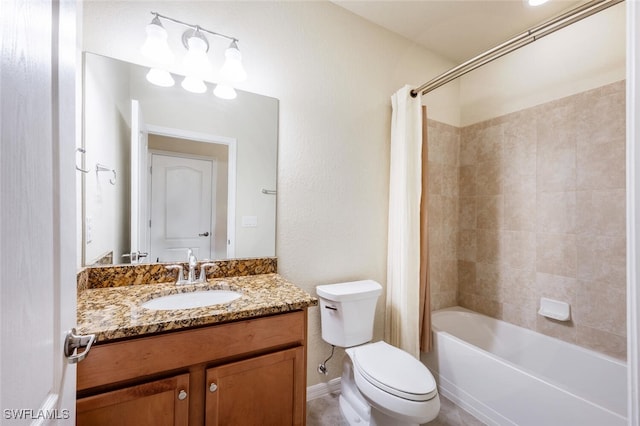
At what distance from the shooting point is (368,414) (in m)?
1.44

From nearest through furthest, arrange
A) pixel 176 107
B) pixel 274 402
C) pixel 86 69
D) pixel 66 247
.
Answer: pixel 66 247 < pixel 274 402 < pixel 86 69 < pixel 176 107

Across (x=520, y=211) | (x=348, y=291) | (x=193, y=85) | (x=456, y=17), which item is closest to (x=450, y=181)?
(x=520, y=211)

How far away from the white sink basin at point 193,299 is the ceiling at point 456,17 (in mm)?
2005

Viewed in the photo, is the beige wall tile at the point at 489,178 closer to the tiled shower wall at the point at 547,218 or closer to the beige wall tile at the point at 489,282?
the tiled shower wall at the point at 547,218

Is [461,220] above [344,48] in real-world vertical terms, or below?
below

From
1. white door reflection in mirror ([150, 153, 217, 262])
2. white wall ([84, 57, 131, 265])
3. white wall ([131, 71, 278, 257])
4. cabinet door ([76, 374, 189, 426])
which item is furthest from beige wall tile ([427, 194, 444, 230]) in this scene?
white wall ([84, 57, 131, 265])

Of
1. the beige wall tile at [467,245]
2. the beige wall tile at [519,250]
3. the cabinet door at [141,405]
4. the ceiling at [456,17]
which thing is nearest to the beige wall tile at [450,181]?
the beige wall tile at [467,245]

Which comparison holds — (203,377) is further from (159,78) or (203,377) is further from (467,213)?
(467,213)

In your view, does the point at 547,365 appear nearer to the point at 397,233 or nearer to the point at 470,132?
the point at 397,233

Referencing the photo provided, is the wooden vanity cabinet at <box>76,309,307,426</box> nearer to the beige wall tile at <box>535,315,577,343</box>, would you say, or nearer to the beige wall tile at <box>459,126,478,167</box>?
the beige wall tile at <box>535,315,577,343</box>

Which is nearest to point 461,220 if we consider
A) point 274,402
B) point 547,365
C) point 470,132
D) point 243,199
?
point 470,132

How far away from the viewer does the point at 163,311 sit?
3.16ft

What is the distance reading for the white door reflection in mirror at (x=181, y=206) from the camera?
1.37 m

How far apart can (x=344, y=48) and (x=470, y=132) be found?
1412mm
